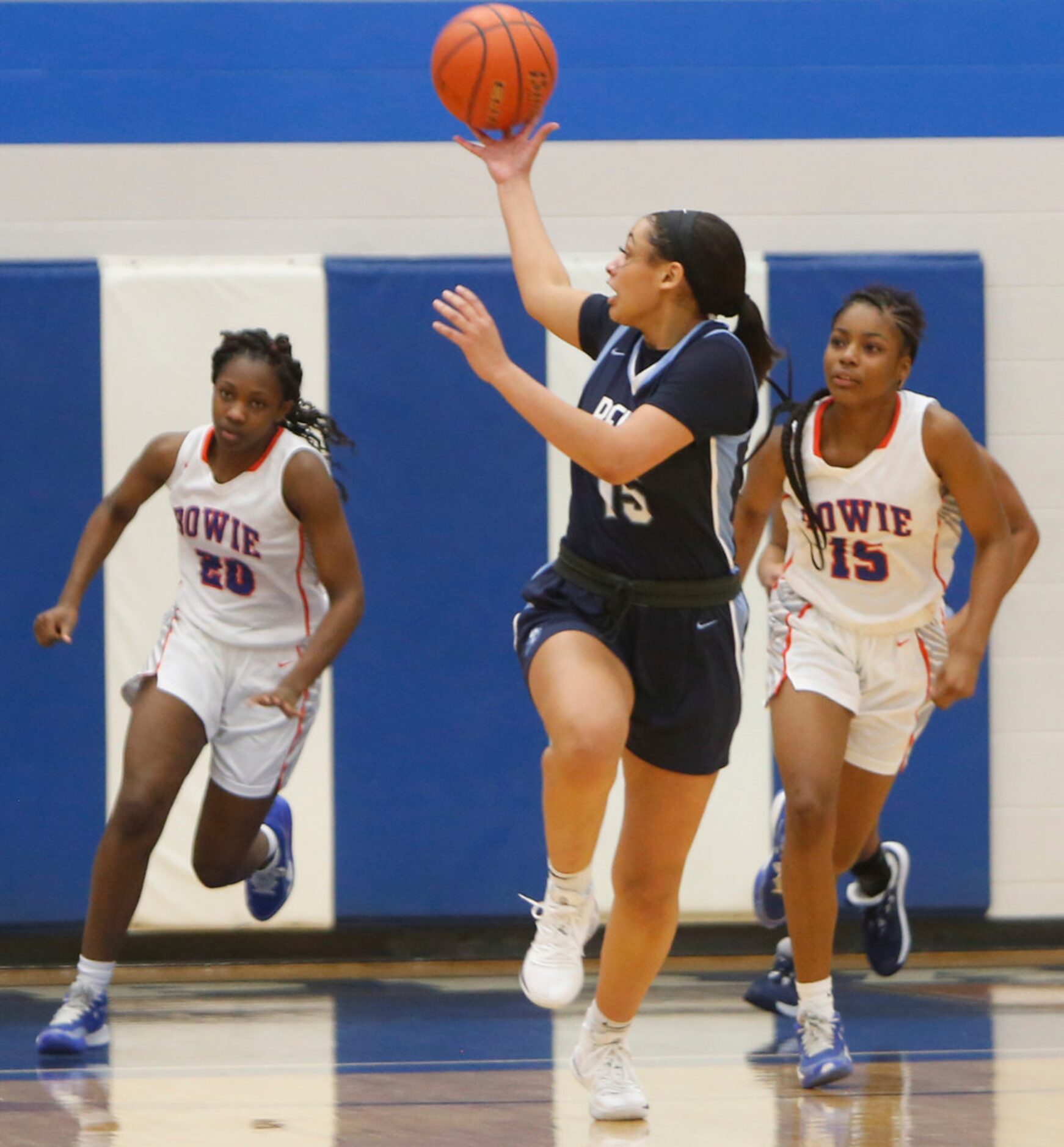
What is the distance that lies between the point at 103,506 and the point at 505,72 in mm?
1642

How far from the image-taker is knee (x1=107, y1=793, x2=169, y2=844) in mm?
4781

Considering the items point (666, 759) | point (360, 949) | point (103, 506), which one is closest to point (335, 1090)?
point (666, 759)

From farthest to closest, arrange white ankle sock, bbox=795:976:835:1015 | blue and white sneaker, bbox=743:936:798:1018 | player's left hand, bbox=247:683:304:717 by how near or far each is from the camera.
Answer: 1. blue and white sneaker, bbox=743:936:798:1018
2. player's left hand, bbox=247:683:304:717
3. white ankle sock, bbox=795:976:835:1015

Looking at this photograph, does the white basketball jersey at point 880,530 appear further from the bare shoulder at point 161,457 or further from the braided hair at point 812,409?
the bare shoulder at point 161,457

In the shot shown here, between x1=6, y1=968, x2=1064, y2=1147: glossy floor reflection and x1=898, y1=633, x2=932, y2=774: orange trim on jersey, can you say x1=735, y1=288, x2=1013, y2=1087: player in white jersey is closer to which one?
x1=898, y1=633, x2=932, y2=774: orange trim on jersey

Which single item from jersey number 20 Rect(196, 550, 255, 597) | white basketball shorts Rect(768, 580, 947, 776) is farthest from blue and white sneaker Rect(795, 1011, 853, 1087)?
jersey number 20 Rect(196, 550, 255, 597)

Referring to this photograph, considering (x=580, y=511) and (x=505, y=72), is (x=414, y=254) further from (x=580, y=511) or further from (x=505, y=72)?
(x=580, y=511)

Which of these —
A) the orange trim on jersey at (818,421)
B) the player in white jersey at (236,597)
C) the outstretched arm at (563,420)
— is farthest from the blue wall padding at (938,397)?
the outstretched arm at (563,420)

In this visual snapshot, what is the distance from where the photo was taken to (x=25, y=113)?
6.29 metres

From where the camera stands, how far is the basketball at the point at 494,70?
171 inches

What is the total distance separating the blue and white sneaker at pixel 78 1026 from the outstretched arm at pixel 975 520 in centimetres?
219

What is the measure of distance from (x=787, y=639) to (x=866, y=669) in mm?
209

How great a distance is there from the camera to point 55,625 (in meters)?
4.88

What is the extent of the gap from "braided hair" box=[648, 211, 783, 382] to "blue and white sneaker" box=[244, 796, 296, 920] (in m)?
2.29
